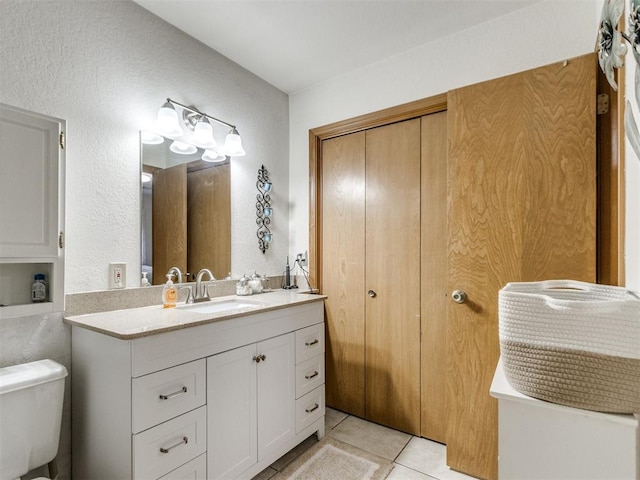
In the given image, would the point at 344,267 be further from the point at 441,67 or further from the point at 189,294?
the point at 441,67

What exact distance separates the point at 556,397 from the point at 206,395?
127 cm

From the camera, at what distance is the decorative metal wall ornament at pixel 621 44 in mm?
Answer: 637

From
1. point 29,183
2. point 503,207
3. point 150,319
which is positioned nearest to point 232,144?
point 29,183

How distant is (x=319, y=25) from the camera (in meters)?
1.89

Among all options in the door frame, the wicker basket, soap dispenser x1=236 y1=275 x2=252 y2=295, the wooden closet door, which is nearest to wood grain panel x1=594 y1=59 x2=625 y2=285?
the wooden closet door

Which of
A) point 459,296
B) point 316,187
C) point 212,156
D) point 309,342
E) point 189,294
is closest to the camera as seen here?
point 459,296

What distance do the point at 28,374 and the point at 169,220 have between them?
0.96m

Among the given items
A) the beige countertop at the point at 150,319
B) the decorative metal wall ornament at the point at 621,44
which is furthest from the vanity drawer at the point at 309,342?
the decorative metal wall ornament at the point at 621,44

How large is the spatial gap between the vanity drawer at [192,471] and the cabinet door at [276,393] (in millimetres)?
319

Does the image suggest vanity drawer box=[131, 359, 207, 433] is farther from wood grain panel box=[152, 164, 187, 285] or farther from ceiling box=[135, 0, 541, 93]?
ceiling box=[135, 0, 541, 93]

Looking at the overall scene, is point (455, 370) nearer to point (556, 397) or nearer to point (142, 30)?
point (556, 397)

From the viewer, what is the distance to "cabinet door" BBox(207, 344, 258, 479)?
142 cm

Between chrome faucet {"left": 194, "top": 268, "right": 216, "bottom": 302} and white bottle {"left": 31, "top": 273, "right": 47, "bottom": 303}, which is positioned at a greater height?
white bottle {"left": 31, "top": 273, "right": 47, "bottom": 303}

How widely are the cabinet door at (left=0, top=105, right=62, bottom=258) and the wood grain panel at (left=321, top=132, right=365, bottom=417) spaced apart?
1.65 meters
